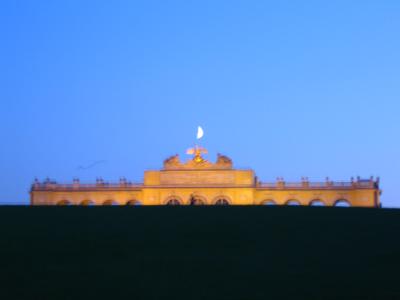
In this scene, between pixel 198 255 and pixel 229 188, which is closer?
pixel 198 255

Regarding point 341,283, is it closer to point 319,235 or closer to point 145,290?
point 145,290

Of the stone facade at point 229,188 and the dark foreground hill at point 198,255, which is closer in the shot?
the dark foreground hill at point 198,255

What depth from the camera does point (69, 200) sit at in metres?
67.4

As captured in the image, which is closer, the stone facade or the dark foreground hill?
the dark foreground hill

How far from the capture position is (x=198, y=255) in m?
17.3

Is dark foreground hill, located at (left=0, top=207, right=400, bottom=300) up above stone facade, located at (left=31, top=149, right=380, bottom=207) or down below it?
below

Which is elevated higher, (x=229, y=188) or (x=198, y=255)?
(x=229, y=188)

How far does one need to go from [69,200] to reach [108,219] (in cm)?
4521

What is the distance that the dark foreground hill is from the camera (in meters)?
14.0

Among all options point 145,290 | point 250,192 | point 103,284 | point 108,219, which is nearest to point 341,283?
point 145,290

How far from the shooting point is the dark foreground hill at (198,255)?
1395 centimetres

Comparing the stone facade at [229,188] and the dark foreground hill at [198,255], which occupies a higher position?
the stone facade at [229,188]

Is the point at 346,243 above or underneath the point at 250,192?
underneath

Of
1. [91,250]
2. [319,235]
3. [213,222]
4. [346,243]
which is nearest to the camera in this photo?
[91,250]
